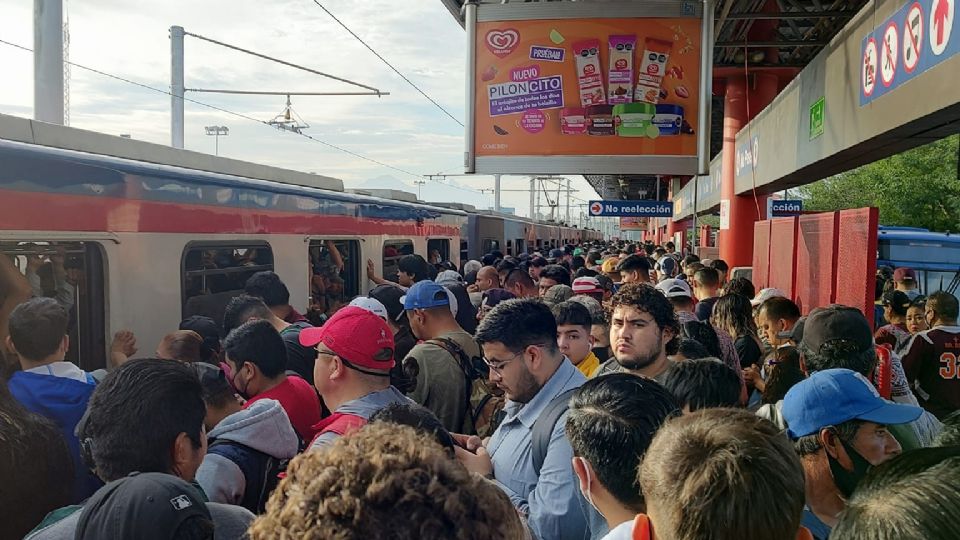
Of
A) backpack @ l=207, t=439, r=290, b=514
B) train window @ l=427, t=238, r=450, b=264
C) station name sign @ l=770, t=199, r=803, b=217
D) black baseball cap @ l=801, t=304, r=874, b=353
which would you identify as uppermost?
station name sign @ l=770, t=199, r=803, b=217

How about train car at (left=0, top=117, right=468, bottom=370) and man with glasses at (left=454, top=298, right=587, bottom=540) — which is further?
train car at (left=0, top=117, right=468, bottom=370)

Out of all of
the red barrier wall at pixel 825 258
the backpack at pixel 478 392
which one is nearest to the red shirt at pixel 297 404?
the backpack at pixel 478 392

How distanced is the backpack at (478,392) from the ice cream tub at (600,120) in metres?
3.98

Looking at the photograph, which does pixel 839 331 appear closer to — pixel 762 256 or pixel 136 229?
pixel 136 229

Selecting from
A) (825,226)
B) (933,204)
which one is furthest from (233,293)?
(933,204)

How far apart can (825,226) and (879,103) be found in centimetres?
117

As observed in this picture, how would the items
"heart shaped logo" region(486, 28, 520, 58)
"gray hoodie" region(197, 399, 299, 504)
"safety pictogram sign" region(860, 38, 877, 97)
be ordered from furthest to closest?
"heart shaped logo" region(486, 28, 520, 58) < "safety pictogram sign" region(860, 38, 877, 97) < "gray hoodie" region(197, 399, 299, 504)

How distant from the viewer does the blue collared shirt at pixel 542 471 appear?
7.70 ft

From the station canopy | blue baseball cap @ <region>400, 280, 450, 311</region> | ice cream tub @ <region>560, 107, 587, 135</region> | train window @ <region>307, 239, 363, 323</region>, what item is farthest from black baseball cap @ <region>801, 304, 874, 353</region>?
the station canopy

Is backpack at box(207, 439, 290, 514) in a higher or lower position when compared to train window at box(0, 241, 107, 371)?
lower

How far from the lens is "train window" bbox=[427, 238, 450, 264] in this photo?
1212 cm

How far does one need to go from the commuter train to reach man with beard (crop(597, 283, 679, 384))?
2.82m

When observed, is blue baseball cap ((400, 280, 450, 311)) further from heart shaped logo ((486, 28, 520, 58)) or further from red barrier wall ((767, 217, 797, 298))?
red barrier wall ((767, 217, 797, 298))

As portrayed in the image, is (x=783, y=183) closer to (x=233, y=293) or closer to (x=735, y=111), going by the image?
(x=735, y=111)
